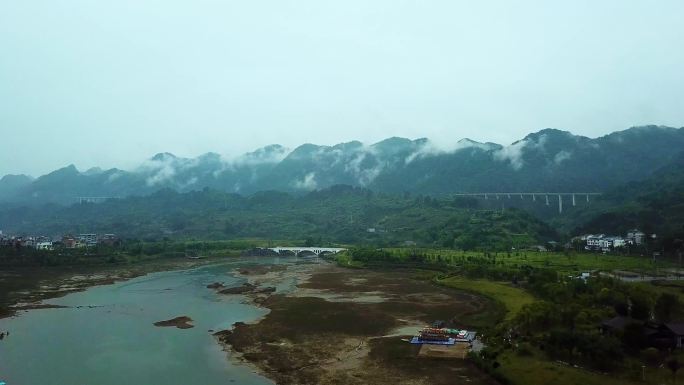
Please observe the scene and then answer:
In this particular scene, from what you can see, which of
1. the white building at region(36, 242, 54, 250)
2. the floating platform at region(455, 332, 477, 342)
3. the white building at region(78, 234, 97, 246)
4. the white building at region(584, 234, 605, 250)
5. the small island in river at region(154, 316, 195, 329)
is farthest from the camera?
the white building at region(78, 234, 97, 246)

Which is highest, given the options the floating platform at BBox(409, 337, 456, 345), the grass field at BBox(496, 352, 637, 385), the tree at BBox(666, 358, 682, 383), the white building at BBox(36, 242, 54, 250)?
the tree at BBox(666, 358, 682, 383)

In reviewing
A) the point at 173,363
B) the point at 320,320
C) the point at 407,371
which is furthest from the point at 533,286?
the point at 173,363

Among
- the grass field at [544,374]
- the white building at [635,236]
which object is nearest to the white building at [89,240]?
the white building at [635,236]

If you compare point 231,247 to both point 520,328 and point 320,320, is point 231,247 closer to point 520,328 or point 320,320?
point 320,320

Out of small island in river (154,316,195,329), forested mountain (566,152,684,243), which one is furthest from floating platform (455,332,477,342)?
forested mountain (566,152,684,243)

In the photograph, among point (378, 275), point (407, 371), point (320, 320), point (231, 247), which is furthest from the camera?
point (231, 247)

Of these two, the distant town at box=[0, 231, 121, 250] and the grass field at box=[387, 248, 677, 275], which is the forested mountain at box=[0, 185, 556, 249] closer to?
the grass field at box=[387, 248, 677, 275]
